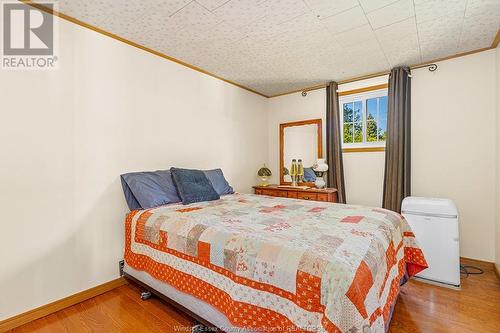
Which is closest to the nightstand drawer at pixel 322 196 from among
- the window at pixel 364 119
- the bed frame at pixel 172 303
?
the window at pixel 364 119

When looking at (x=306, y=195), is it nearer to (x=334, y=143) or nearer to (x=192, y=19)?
(x=334, y=143)

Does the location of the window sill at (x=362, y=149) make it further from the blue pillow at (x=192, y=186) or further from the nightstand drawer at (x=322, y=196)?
the blue pillow at (x=192, y=186)

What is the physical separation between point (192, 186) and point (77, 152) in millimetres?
1089

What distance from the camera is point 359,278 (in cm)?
105

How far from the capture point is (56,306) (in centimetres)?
198

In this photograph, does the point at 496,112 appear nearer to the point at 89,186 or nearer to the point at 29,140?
the point at 89,186

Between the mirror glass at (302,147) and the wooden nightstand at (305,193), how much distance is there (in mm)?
465

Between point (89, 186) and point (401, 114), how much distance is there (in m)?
3.76

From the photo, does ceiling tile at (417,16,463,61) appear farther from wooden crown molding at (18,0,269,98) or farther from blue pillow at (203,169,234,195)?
blue pillow at (203,169,234,195)

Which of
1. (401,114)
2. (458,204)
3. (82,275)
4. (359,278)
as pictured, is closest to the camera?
(359,278)

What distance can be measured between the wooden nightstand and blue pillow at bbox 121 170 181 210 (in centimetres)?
181

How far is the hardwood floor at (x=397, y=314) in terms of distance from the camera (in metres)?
1.74

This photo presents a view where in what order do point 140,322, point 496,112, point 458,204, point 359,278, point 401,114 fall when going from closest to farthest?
A: point 359,278, point 140,322, point 496,112, point 458,204, point 401,114

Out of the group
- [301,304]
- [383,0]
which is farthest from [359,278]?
[383,0]
